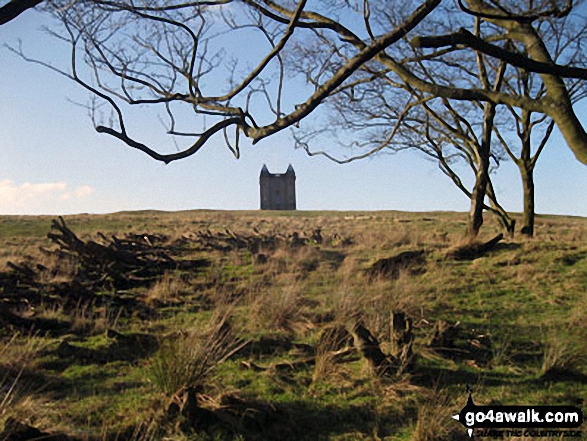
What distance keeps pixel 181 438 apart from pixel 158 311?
3687mm

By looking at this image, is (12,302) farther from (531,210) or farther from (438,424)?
(531,210)

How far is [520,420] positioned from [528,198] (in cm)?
1384

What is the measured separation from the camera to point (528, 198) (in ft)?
51.1

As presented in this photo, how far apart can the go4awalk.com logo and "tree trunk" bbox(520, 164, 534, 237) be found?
515 inches

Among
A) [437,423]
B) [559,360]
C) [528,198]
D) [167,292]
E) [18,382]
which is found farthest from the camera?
[528,198]

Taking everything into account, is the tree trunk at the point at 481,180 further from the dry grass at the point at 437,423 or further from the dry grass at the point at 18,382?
the dry grass at the point at 18,382

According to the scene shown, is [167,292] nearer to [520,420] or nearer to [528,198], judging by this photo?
[520,420]

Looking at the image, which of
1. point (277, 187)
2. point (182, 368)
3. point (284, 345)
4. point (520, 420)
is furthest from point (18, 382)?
point (277, 187)

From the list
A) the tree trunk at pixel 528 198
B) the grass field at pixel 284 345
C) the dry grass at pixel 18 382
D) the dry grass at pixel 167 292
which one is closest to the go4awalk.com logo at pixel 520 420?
the grass field at pixel 284 345

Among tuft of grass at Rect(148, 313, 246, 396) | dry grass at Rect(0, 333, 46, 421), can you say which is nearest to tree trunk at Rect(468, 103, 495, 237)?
tuft of grass at Rect(148, 313, 246, 396)

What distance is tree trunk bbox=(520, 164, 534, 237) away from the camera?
15.5 meters

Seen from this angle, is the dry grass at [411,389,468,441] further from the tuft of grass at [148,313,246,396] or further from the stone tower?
the stone tower

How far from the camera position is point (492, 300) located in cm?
689

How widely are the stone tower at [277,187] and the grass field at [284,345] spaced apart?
7938 centimetres
